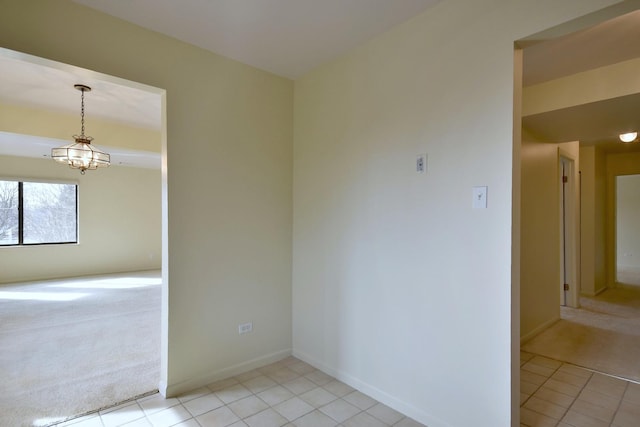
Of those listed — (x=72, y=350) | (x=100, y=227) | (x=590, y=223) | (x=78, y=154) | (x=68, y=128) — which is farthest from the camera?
(x=100, y=227)

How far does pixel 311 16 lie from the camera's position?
2197 millimetres

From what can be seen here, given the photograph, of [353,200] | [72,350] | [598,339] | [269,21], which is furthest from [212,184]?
[598,339]

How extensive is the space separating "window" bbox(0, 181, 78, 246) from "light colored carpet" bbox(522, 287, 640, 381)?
8543 mm

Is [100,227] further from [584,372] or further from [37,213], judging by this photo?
[584,372]

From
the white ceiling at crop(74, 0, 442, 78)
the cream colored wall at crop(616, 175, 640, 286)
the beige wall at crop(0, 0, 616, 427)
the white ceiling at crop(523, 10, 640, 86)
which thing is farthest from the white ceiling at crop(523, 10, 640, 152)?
the cream colored wall at crop(616, 175, 640, 286)

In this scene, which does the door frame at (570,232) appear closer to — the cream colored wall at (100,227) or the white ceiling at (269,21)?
the white ceiling at (269,21)

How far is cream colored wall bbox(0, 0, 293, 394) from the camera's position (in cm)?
221

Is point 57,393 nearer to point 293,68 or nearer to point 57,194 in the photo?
point 293,68

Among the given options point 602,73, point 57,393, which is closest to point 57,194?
point 57,393

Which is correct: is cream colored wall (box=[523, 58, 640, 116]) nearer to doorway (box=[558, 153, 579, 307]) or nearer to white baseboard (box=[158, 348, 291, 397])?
doorway (box=[558, 153, 579, 307])

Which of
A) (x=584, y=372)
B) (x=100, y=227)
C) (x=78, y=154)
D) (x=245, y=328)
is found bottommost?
(x=584, y=372)

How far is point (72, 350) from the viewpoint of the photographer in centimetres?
327

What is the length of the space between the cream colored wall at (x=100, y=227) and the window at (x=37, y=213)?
166 millimetres

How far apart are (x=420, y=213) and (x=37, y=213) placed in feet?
26.2
